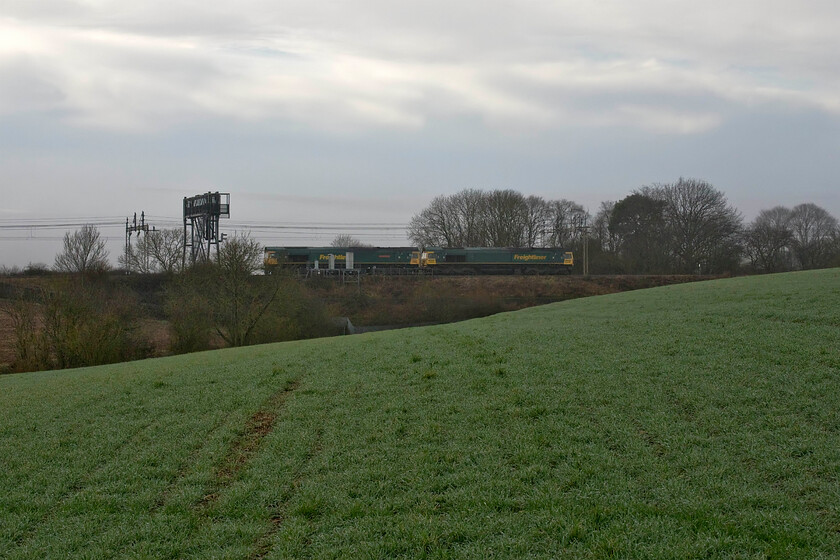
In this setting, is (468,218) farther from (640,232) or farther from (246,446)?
(246,446)

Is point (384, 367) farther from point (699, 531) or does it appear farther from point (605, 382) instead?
point (699, 531)

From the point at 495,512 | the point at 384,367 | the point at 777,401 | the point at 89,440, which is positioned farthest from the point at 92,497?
the point at 777,401

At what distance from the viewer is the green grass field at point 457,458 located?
21.4 feet

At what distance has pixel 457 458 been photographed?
852 cm

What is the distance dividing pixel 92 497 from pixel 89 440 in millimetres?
2663

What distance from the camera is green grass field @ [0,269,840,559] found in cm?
653

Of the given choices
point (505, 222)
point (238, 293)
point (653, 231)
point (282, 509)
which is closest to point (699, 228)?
point (653, 231)

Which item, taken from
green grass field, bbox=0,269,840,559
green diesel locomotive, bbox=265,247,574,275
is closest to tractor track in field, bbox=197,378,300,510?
green grass field, bbox=0,269,840,559

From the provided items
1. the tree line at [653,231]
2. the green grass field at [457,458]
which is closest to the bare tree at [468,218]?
the tree line at [653,231]

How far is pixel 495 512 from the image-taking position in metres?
6.95

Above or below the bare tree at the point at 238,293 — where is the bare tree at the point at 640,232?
above

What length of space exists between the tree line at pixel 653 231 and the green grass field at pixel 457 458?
64.3 meters

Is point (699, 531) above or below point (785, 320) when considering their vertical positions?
below

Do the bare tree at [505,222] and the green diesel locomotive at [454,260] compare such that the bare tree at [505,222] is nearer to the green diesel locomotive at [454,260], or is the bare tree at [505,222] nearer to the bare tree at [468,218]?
the bare tree at [468,218]
